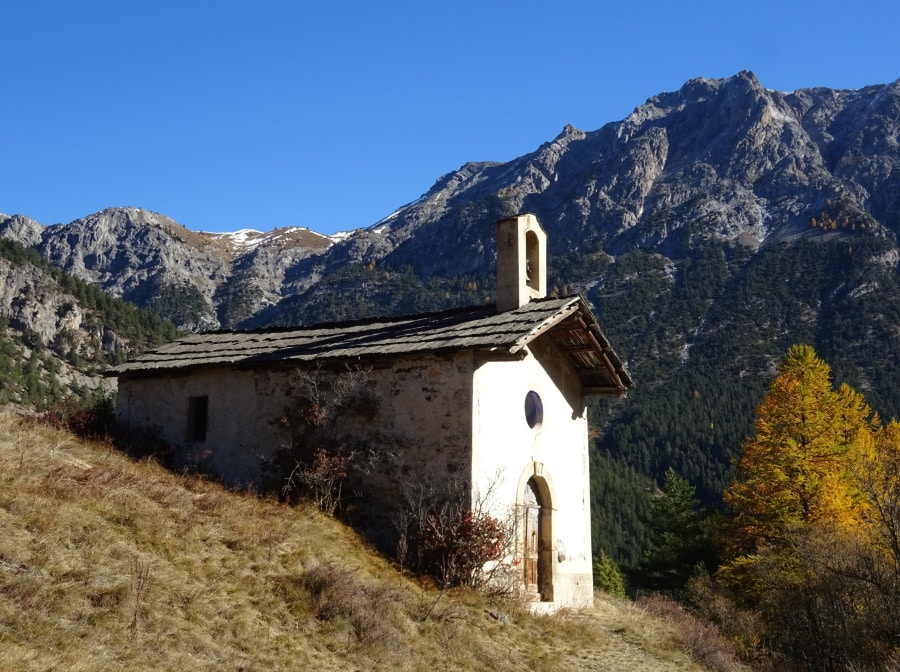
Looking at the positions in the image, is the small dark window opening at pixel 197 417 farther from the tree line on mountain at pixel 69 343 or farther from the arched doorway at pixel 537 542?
the tree line on mountain at pixel 69 343

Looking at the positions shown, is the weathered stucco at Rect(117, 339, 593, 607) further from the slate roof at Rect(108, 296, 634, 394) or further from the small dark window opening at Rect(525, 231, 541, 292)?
the small dark window opening at Rect(525, 231, 541, 292)

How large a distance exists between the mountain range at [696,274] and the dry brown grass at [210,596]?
241 ft

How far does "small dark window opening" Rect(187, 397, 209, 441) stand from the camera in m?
18.3

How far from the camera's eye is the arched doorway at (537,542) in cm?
1633

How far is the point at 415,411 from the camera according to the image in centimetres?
1511

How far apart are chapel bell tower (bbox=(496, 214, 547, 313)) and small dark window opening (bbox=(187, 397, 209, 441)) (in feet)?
23.4

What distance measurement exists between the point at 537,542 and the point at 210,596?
8.54 meters

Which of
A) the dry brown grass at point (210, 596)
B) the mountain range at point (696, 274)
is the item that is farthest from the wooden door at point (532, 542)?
the mountain range at point (696, 274)

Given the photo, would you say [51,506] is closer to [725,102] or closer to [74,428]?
[74,428]

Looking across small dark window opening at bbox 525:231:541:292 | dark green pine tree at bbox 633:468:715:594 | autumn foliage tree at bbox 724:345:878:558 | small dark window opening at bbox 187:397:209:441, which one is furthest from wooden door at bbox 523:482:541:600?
dark green pine tree at bbox 633:468:715:594

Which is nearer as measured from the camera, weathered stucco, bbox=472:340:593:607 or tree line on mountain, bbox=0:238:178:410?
weathered stucco, bbox=472:340:593:607

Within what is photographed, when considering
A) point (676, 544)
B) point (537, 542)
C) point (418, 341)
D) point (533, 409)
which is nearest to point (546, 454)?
point (533, 409)

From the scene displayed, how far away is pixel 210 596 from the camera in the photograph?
994 cm

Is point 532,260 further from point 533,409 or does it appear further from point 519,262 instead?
point 533,409
